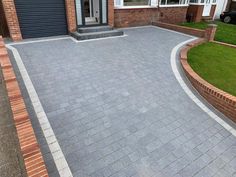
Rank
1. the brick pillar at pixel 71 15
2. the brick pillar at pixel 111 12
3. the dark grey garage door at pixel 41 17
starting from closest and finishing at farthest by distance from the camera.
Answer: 1. the dark grey garage door at pixel 41 17
2. the brick pillar at pixel 71 15
3. the brick pillar at pixel 111 12

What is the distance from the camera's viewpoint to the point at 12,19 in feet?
25.3

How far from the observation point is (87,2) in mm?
9852

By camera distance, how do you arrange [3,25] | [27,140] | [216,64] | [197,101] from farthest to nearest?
[3,25] → [216,64] → [197,101] → [27,140]

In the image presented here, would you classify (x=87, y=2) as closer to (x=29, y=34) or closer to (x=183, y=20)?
(x=29, y=34)

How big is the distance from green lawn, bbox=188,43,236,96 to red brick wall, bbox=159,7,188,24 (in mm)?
5135

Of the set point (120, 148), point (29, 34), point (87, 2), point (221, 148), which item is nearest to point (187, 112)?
point (221, 148)

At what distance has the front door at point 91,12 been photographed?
8.84 m

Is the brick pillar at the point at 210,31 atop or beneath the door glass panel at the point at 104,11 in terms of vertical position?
beneath

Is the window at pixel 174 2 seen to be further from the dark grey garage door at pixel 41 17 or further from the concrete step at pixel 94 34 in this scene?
the dark grey garage door at pixel 41 17

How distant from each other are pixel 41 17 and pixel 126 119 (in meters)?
6.85

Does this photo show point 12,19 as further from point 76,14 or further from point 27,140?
point 27,140

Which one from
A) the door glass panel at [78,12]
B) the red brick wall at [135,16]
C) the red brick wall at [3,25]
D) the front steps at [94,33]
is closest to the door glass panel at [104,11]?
the front steps at [94,33]

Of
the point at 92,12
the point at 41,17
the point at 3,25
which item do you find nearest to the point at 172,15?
the point at 92,12

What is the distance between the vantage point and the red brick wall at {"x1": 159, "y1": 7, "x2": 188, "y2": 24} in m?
12.7
